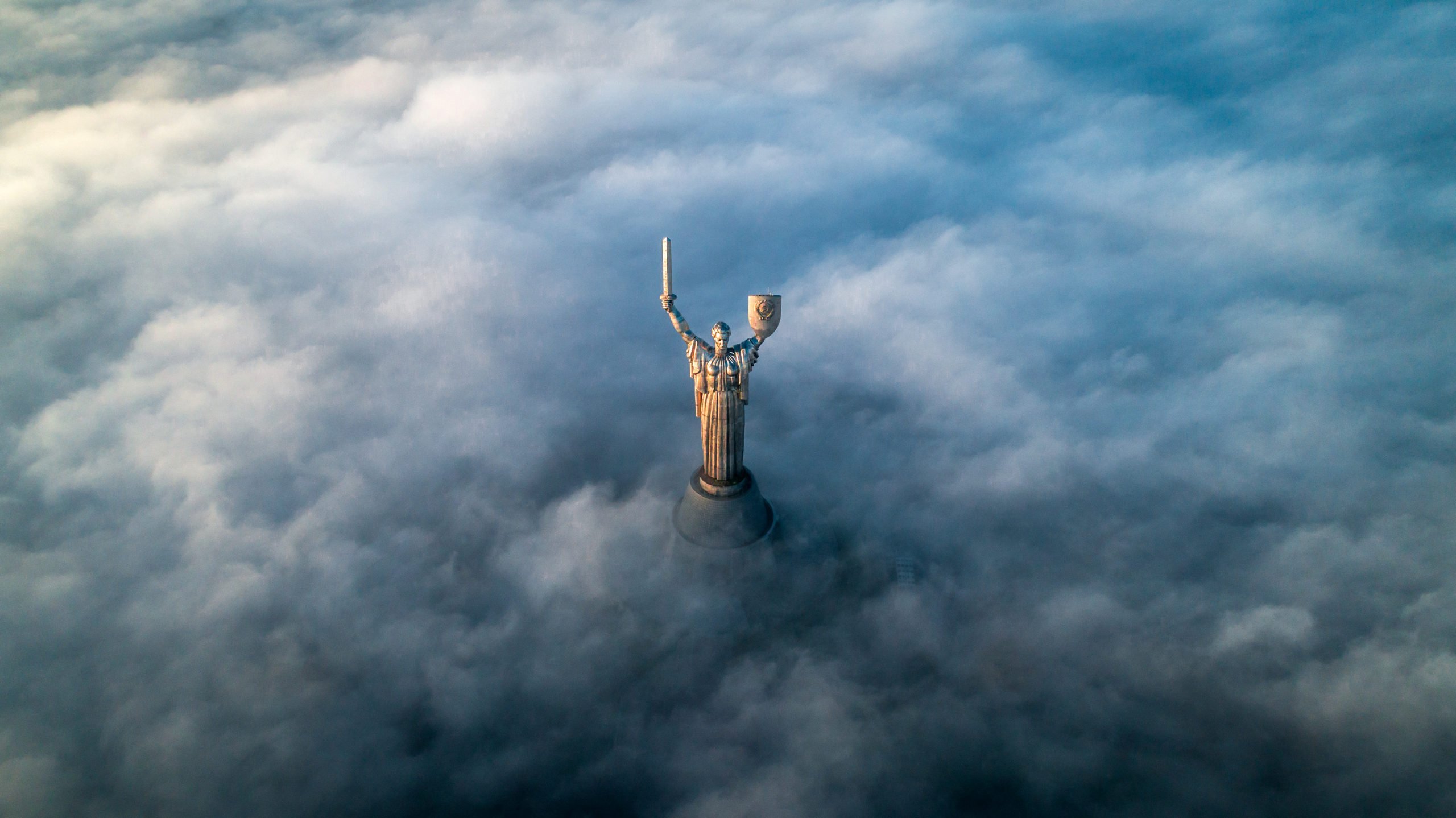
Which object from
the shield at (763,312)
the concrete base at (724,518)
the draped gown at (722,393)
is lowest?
the concrete base at (724,518)

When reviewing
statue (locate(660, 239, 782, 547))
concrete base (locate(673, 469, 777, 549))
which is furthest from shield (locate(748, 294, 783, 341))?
concrete base (locate(673, 469, 777, 549))

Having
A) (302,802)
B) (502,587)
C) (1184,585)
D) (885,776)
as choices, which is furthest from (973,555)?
(302,802)

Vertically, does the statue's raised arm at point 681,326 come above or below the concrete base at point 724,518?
above

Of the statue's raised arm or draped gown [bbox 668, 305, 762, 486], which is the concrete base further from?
the statue's raised arm

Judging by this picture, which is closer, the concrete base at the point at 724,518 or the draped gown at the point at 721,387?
the draped gown at the point at 721,387

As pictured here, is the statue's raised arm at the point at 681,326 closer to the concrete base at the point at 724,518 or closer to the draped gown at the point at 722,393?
the draped gown at the point at 722,393

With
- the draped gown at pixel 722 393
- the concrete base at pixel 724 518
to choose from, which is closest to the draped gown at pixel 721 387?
the draped gown at pixel 722 393

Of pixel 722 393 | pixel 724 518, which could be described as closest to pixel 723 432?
pixel 722 393
